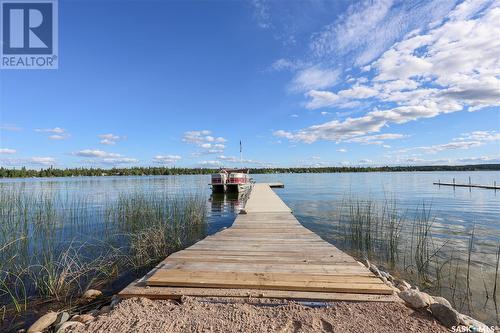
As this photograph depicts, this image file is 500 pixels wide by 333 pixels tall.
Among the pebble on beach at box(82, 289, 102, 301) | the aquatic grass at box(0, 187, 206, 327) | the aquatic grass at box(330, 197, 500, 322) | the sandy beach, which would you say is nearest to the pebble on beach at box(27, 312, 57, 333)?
the sandy beach

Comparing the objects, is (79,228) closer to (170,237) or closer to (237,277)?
(170,237)

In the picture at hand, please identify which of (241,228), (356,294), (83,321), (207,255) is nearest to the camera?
(83,321)

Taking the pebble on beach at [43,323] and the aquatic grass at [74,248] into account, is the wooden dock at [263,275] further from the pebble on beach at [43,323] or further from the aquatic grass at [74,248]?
the aquatic grass at [74,248]

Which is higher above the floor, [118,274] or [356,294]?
[356,294]

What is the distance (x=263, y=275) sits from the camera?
356cm

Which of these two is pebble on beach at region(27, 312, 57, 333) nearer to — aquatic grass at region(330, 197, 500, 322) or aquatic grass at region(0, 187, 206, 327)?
aquatic grass at region(0, 187, 206, 327)

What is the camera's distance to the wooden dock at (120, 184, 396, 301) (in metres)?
3.14

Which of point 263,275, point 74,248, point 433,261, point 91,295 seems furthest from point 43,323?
point 433,261

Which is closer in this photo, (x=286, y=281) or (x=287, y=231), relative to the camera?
(x=286, y=281)

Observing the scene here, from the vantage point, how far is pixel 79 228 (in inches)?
372

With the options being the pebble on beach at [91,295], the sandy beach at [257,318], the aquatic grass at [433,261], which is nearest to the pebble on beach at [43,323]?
the sandy beach at [257,318]

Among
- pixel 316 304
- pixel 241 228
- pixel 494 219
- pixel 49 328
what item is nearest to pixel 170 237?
pixel 241 228

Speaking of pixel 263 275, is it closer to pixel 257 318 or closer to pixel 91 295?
pixel 257 318

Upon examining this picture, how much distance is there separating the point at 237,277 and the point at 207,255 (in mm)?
1174
